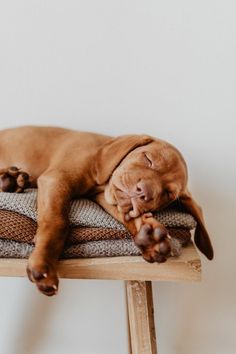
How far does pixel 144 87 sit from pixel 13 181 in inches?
27.2

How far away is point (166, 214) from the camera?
1418mm

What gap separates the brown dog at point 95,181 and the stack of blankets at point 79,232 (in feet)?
0.09

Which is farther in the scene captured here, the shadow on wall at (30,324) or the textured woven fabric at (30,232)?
the shadow on wall at (30,324)

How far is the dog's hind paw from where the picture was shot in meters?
1.52

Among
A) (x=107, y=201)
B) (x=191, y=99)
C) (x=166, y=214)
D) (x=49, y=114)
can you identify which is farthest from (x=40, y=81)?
(x=166, y=214)

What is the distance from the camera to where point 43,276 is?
1.16 metres

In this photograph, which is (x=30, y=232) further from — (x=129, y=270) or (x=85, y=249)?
(x=129, y=270)

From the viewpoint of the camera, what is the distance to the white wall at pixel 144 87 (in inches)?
77.6

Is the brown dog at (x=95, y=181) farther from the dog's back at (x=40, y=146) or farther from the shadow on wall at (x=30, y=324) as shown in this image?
the shadow on wall at (x=30, y=324)

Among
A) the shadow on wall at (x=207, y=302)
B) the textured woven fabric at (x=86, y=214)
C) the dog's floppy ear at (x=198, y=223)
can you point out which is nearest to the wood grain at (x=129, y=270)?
the textured woven fabric at (x=86, y=214)

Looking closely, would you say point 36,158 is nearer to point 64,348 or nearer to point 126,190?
point 126,190

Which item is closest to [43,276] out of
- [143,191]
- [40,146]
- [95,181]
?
[143,191]

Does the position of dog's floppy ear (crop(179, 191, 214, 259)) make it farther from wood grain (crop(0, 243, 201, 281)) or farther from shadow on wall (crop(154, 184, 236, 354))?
shadow on wall (crop(154, 184, 236, 354))

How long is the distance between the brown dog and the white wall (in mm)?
250
